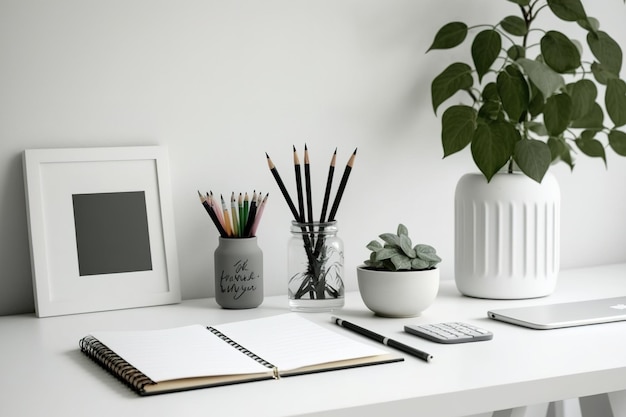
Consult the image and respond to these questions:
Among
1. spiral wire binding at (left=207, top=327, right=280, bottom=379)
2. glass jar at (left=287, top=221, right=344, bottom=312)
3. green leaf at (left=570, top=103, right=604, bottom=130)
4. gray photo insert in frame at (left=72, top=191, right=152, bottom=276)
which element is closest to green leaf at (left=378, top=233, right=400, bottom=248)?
glass jar at (left=287, top=221, right=344, bottom=312)

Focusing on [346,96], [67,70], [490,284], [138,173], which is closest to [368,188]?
[346,96]

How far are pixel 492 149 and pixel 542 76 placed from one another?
0.16m

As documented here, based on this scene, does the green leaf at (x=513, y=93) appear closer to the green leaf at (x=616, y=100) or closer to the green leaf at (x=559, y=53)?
the green leaf at (x=559, y=53)

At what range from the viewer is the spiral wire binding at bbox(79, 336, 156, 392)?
3.04ft

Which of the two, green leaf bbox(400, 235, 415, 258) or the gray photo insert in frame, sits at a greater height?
the gray photo insert in frame

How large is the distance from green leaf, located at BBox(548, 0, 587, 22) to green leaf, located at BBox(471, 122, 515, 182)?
0.27 m

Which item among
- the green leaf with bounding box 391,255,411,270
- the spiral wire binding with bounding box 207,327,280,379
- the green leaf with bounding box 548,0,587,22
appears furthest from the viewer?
the green leaf with bounding box 548,0,587,22

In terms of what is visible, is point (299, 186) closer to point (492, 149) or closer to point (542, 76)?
point (492, 149)

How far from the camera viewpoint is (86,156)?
1384mm

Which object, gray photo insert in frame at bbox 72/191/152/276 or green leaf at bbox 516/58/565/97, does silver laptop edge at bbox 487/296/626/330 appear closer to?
green leaf at bbox 516/58/565/97

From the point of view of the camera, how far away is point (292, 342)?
1098 mm

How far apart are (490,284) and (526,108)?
32 cm

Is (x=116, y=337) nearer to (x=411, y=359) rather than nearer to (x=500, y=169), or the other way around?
(x=411, y=359)

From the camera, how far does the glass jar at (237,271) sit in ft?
4.51
